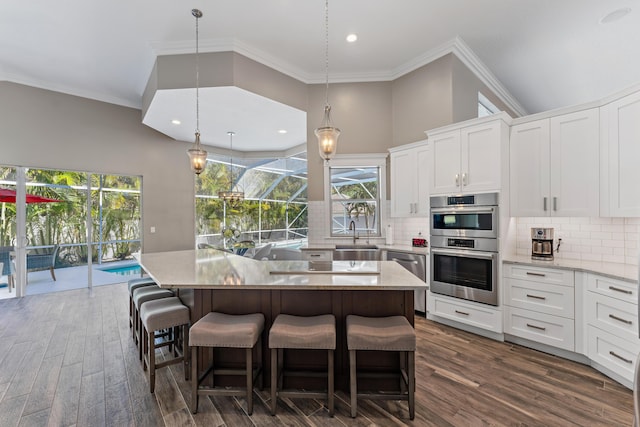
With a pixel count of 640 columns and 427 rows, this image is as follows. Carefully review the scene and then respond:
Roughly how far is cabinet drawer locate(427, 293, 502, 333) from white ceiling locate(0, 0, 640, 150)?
258cm

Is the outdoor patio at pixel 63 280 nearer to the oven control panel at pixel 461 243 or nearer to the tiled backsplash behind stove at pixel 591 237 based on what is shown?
the oven control panel at pixel 461 243

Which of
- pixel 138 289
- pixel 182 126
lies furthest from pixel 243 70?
pixel 138 289

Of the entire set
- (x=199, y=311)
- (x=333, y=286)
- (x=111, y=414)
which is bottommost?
(x=111, y=414)

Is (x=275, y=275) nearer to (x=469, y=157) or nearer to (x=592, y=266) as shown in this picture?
(x=469, y=157)

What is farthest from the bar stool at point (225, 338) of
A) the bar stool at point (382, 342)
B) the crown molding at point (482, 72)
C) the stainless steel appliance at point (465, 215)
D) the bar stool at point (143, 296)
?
the crown molding at point (482, 72)

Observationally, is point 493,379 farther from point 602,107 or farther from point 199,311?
point 602,107

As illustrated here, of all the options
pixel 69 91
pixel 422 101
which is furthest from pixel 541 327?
pixel 69 91

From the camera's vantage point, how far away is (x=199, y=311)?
2.17 meters

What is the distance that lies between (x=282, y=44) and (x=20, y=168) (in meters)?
4.86

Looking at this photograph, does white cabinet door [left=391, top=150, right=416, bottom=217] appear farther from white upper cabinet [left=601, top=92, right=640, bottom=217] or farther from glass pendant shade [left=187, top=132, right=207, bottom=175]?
glass pendant shade [left=187, top=132, right=207, bottom=175]

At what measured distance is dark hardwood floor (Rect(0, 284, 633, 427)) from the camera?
1.84 m

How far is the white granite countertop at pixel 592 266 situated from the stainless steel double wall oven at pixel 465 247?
0.87 ft

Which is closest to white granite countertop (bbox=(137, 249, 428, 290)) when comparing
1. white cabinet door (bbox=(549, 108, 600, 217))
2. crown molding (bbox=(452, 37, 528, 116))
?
white cabinet door (bbox=(549, 108, 600, 217))

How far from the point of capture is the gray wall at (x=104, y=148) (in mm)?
4602
